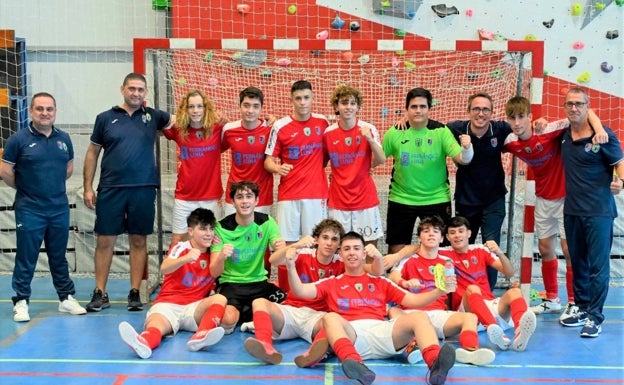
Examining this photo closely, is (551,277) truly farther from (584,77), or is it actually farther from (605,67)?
(605,67)

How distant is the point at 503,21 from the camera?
9.66 m

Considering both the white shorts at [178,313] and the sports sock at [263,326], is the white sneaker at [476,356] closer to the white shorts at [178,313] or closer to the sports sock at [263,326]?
the sports sock at [263,326]

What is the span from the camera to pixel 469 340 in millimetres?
4848

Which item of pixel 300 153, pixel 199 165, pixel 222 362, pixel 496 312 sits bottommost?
pixel 222 362

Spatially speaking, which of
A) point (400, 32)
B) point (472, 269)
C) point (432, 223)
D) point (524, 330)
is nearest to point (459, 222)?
point (432, 223)

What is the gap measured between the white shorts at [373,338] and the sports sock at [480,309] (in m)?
0.73

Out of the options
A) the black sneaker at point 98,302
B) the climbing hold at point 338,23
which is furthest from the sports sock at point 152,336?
the climbing hold at point 338,23

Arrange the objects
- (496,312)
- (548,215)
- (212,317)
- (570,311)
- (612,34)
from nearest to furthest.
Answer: (212,317) < (496,312) < (570,311) < (548,215) < (612,34)

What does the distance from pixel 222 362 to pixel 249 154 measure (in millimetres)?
1960

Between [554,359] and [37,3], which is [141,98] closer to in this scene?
[554,359]

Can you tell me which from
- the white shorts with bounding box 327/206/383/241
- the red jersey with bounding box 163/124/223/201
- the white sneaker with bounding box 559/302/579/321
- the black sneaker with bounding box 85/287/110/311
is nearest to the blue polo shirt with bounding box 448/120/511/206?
the white shorts with bounding box 327/206/383/241

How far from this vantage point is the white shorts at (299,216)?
600 cm

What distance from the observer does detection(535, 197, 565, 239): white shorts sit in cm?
617

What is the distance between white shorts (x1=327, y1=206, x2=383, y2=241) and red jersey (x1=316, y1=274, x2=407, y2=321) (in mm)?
853
